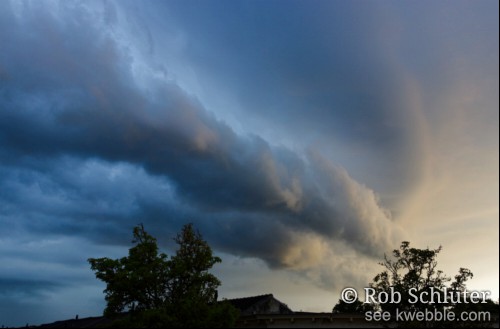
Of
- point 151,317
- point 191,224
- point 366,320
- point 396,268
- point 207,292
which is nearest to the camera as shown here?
point 151,317

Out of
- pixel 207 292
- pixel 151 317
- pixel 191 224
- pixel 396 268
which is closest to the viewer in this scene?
pixel 151 317

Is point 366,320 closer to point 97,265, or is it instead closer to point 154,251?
point 154,251

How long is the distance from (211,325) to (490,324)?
23420 mm

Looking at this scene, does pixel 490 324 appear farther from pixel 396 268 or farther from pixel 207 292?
pixel 207 292

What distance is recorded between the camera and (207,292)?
3862cm

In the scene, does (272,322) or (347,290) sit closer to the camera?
(272,322)

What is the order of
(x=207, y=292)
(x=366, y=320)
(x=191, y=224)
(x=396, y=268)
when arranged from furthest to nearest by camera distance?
(x=396, y=268) < (x=191, y=224) < (x=207, y=292) < (x=366, y=320)

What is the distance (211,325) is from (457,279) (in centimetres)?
2431

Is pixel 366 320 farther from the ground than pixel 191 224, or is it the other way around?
pixel 191 224

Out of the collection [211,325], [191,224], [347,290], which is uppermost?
→ [191,224]

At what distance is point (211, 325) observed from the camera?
33.3 meters

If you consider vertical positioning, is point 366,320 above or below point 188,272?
below

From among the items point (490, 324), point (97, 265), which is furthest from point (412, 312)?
point (97, 265)

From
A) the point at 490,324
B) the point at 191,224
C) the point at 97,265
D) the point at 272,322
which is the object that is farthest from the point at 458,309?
the point at 97,265
